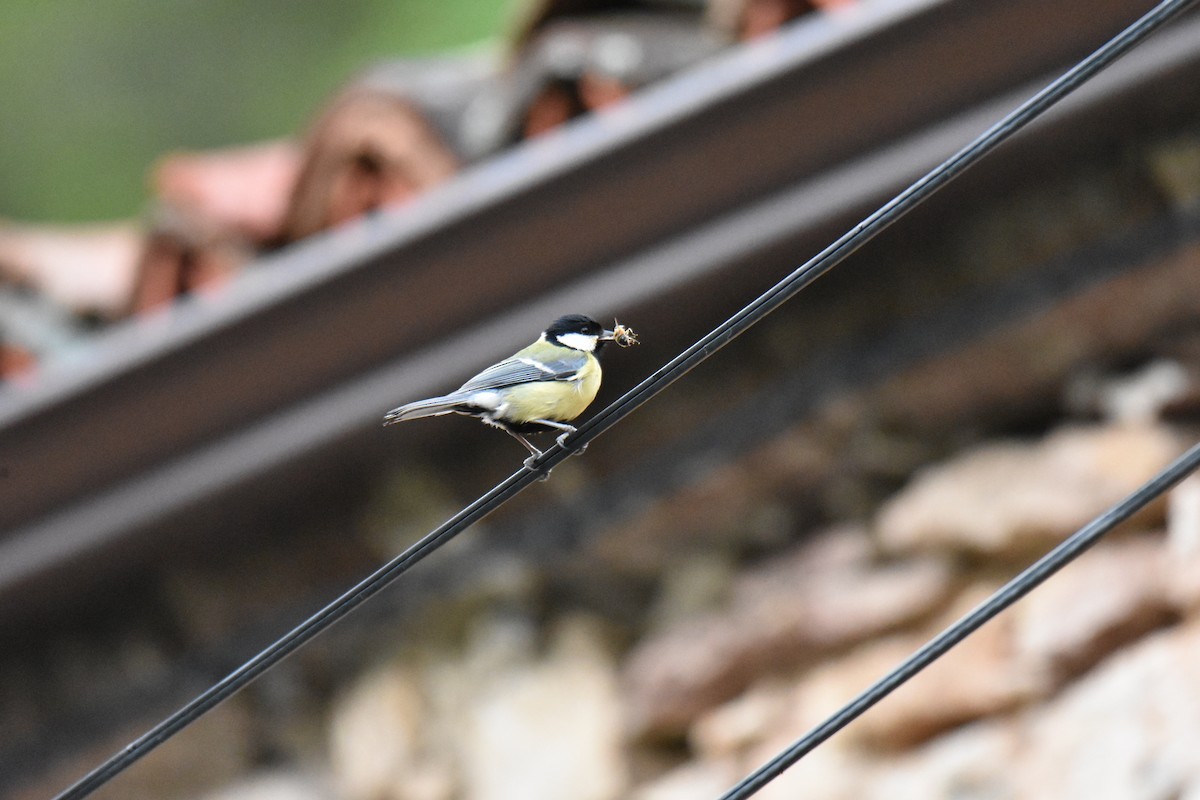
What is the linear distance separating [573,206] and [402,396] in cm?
55

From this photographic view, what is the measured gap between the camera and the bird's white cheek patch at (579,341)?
227 centimetres

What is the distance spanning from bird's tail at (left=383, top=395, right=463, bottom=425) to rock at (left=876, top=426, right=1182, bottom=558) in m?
1.41

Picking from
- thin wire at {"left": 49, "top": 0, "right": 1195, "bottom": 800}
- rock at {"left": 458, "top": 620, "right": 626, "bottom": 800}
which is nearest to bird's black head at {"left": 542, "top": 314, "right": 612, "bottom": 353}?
thin wire at {"left": 49, "top": 0, "right": 1195, "bottom": 800}

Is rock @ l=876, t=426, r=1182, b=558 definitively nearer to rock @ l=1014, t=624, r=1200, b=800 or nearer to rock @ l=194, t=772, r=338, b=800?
rock @ l=1014, t=624, r=1200, b=800

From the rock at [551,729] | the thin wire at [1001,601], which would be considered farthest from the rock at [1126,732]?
the thin wire at [1001,601]

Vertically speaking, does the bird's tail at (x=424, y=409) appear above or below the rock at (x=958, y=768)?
above

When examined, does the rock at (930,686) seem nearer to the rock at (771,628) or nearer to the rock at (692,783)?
the rock at (771,628)

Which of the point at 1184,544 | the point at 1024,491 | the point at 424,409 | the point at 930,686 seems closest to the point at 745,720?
the point at 930,686

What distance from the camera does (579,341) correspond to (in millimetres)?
2281

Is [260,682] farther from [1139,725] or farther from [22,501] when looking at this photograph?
[1139,725]

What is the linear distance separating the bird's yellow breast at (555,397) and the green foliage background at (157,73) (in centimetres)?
385

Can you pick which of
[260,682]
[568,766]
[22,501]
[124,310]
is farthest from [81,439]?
[568,766]

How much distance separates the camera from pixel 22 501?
303 centimetres

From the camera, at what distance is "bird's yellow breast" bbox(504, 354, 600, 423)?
2199 mm
